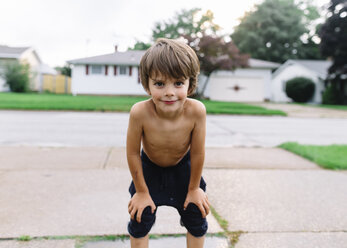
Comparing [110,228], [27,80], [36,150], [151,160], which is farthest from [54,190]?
[27,80]

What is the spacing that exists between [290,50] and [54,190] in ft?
134

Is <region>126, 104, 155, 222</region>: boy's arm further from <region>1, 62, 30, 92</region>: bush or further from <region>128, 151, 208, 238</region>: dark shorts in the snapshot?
<region>1, 62, 30, 92</region>: bush

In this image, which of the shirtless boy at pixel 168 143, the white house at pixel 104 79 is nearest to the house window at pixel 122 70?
the white house at pixel 104 79

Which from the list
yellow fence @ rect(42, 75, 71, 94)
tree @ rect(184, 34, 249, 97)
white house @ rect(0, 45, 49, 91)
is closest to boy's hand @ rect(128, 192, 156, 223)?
tree @ rect(184, 34, 249, 97)

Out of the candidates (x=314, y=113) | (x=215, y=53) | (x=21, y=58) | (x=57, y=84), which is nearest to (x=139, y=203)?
(x=314, y=113)

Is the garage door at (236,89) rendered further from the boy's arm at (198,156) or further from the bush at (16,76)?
the boy's arm at (198,156)

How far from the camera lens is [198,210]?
171cm

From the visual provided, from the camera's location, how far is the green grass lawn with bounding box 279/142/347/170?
4.15 metres

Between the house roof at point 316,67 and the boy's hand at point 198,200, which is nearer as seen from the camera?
the boy's hand at point 198,200

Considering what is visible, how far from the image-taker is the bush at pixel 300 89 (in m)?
26.2

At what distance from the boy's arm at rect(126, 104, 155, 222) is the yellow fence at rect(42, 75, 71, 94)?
3059 centimetres

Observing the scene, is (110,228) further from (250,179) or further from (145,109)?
(250,179)

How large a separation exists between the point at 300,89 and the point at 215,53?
30.5 ft

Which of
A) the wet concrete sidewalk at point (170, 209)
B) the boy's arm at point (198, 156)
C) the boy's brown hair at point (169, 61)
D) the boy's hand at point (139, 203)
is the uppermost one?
the boy's brown hair at point (169, 61)
